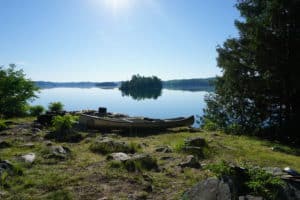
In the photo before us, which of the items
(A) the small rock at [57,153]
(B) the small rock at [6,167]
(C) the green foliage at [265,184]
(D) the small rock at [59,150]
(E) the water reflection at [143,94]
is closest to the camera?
(C) the green foliage at [265,184]

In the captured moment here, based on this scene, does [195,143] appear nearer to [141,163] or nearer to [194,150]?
[194,150]

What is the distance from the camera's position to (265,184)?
499 cm

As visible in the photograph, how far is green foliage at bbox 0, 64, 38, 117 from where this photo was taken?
1800cm

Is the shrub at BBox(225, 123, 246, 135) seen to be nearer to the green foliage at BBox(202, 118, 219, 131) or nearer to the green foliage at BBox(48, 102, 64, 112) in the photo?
the green foliage at BBox(202, 118, 219, 131)

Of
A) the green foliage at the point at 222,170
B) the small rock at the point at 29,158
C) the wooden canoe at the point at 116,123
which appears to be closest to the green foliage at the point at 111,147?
the small rock at the point at 29,158

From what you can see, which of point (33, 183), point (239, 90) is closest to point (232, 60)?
point (239, 90)

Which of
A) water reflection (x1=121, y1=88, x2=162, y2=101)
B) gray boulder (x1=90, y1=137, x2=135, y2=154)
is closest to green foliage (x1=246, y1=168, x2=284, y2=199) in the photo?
gray boulder (x1=90, y1=137, x2=135, y2=154)

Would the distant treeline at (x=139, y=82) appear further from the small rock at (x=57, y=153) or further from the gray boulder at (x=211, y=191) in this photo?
the gray boulder at (x=211, y=191)

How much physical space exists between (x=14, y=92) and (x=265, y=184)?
56.9 ft

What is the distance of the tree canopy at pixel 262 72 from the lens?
15.3 metres

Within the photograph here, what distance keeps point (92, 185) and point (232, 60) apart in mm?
14146

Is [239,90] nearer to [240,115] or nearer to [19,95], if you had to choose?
[240,115]

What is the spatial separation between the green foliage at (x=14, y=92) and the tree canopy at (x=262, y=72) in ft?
41.7

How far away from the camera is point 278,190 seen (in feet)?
16.3
